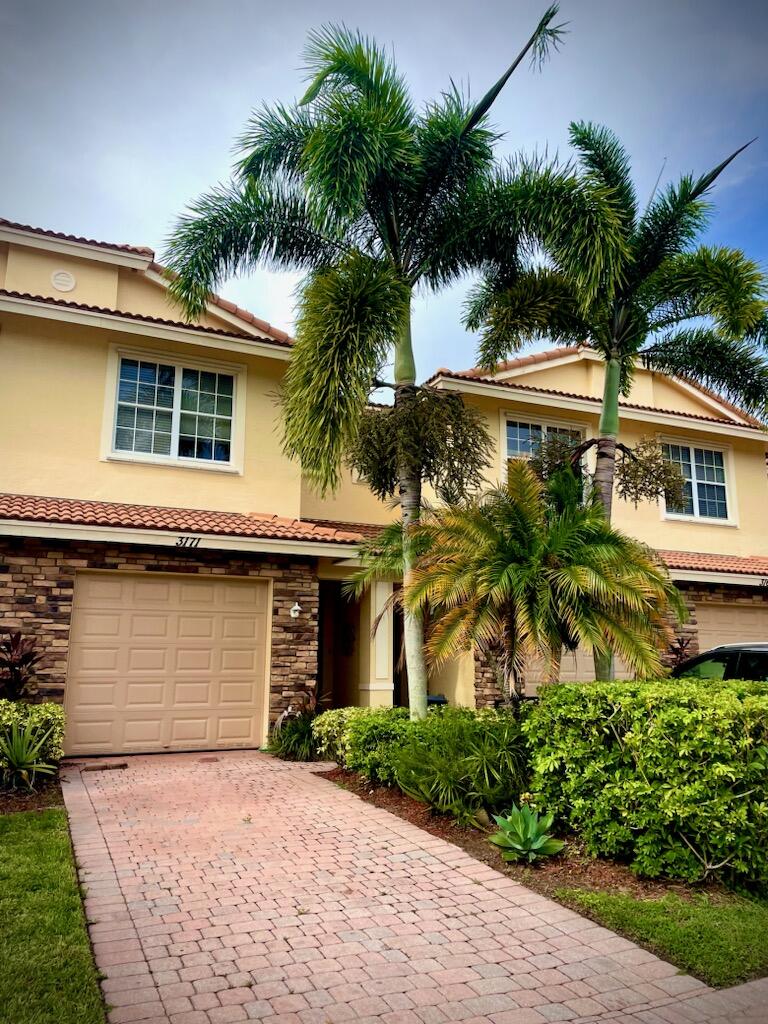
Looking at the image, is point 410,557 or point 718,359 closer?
point 410,557

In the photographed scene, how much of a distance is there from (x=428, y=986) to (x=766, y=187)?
37.4 feet

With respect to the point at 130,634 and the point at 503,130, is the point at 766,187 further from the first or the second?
the point at 130,634

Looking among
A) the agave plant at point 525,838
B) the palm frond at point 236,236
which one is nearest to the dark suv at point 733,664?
the agave plant at point 525,838

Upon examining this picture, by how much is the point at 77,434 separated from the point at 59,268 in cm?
306

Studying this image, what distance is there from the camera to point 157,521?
11047 mm

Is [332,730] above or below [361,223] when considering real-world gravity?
below

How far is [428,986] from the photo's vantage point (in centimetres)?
411

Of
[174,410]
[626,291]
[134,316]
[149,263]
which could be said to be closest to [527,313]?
[626,291]

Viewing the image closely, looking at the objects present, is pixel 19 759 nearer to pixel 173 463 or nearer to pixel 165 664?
pixel 165 664

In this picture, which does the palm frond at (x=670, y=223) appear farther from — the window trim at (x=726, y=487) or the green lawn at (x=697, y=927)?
the green lawn at (x=697, y=927)

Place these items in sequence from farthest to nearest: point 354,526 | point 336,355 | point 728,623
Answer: point 728,623
point 354,526
point 336,355

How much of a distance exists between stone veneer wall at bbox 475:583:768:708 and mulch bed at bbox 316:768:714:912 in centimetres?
573

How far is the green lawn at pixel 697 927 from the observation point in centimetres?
434

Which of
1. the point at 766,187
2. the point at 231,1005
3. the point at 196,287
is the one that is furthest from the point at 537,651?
the point at 766,187
